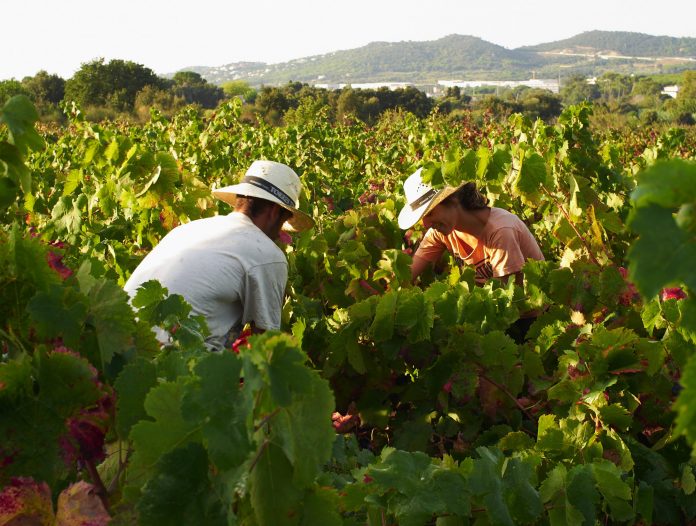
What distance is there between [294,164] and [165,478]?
930 centimetres

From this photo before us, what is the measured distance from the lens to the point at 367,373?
3.00 meters

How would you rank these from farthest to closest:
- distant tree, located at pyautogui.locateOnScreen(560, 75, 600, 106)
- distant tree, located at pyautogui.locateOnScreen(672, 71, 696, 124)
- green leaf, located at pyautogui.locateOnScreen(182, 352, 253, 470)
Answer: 1. distant tree, located at pyautogui.locateOnScreen(560, 75, 600, 106)
2. distant tree, located at pyautogui.locateOnScreen(672, 71, 696, 124)
3. green leaf, located at pyautogui.locateOnScreen(182, 352, 253, 470)

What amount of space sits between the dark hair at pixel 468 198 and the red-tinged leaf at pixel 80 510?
10.1ft

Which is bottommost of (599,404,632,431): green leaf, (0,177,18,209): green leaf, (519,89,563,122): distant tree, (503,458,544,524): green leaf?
(519,89,563,122): distant tree

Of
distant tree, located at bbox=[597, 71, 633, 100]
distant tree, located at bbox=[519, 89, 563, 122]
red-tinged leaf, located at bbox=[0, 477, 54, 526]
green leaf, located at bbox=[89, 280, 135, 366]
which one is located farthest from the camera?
distant tree, located at bbox=[597, 71, 633, 100]

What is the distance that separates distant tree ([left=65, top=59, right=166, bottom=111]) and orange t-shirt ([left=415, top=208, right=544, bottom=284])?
4174 cm

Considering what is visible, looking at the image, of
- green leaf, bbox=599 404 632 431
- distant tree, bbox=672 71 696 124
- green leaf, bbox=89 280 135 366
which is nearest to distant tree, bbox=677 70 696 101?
distant tree, bbox=672 71 696 124

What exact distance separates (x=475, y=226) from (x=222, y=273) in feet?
4.76

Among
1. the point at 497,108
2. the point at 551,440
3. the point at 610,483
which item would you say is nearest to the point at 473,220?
the point at 551,440

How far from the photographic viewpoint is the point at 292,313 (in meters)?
3.74

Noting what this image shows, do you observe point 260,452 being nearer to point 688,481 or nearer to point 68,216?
point 688,481

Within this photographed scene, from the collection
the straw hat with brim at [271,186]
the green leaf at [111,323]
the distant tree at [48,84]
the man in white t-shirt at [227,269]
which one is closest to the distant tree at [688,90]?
the distant tree at [48,84]

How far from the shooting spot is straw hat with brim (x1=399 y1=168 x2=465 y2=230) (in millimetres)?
3990

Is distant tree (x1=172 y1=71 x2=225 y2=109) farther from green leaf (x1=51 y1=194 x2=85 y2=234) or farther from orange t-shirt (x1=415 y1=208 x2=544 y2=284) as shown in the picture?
orange t-shirt (x1=415 y1=208 x2=544 y2=284)
